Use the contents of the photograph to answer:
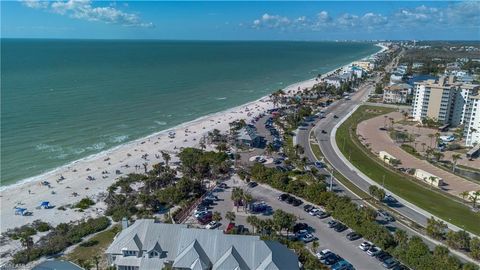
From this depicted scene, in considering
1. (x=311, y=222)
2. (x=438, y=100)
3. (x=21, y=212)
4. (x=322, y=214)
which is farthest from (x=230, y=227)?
(x=438, y=100)

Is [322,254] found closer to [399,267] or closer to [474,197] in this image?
[399,267]

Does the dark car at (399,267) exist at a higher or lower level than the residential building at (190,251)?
lower

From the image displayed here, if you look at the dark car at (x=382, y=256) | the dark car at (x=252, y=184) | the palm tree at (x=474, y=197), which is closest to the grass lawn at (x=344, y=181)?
the dark car at (x=252, y=184)

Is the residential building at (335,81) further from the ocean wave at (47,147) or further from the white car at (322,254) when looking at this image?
the white car at (322,254)

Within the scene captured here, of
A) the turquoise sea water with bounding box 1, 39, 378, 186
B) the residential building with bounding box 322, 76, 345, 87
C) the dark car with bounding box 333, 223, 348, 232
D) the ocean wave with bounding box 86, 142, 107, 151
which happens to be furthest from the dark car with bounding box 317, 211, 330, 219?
the residential building with bounding box 322, 76, 345, 87

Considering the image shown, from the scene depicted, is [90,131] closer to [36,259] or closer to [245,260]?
[36,259]

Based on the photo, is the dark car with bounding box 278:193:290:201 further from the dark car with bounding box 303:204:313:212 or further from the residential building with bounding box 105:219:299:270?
the residential building with bounding box 105:219:299:270
